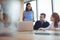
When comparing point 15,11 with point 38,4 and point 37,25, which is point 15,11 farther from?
point 37,25

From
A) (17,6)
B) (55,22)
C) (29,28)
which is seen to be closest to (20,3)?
(17,6)

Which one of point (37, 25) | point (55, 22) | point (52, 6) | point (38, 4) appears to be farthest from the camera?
point (38, 4)

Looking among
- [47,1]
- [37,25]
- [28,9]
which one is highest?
[47,1]

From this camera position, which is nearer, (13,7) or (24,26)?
(24,26)

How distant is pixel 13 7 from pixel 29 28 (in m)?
3.41

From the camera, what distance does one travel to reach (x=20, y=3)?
4809 mm

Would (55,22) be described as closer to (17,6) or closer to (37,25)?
(37,25)

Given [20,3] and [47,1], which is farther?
[20,3]

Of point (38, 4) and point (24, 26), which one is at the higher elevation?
point (38, 4)

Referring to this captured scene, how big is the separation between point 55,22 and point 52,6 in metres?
2.57

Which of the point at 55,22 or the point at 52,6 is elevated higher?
the point at 52,6

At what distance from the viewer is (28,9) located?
7.84 ft

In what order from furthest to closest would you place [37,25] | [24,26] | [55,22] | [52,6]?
[52,6] < [37,25] < [55,22] < [24,26]

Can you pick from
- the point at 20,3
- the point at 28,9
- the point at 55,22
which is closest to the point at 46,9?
the point at 20,3
